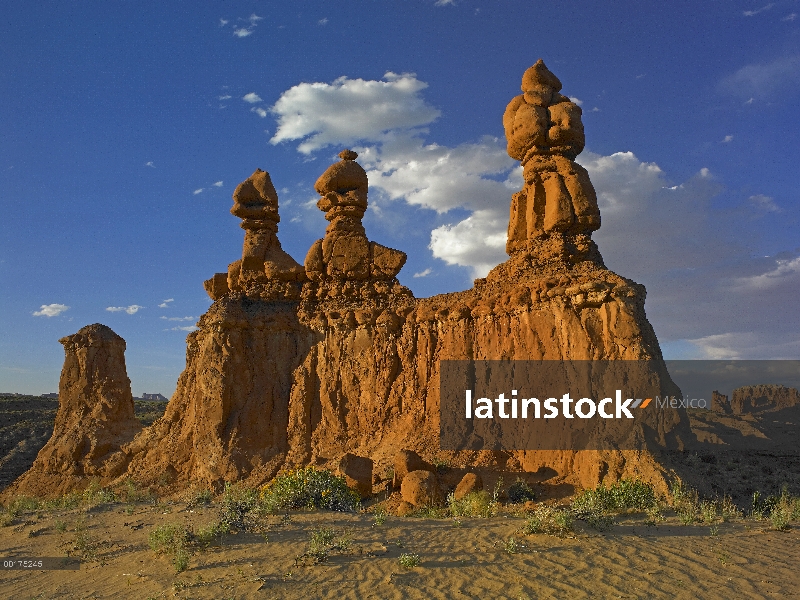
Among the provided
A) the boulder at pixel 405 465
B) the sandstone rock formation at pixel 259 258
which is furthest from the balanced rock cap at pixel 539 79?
the boulder at pixel 405 465

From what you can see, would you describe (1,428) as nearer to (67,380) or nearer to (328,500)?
(67,380)

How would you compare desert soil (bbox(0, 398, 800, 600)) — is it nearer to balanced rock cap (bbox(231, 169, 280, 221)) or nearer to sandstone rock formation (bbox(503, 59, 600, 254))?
sandstone rock formation (bbox(503, 59, 600, 254))

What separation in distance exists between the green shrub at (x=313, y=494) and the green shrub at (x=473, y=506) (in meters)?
2.51

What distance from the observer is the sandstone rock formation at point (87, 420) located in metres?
25.2

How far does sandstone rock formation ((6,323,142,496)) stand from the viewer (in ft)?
82.5

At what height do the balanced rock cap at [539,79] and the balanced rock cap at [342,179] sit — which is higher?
the balanced rock cap at [539,79]

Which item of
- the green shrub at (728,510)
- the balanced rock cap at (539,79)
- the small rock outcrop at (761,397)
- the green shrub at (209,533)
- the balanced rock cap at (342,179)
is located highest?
the balanced rock cap at (539,79)

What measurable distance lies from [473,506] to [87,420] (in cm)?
2083

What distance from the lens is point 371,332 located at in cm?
2153

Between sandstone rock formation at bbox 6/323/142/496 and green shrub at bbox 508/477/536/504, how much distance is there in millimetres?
17129

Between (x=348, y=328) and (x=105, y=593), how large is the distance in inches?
542

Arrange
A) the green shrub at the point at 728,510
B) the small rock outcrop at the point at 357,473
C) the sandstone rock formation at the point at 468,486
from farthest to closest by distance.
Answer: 1. the small rock outcrop at the point at 357,473
2. the sandstone rock formation at the point at 468,486
3. the green shrub at the point at 728,510

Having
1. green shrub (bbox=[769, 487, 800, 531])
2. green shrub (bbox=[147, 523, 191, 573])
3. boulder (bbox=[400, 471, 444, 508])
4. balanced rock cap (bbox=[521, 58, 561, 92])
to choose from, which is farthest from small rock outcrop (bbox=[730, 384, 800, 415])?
green shrub (bbox=[147, 523, 191, 573])

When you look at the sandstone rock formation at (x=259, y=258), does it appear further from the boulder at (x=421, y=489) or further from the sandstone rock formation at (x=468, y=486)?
the sandstone rock formation at (x=468, y=486)
